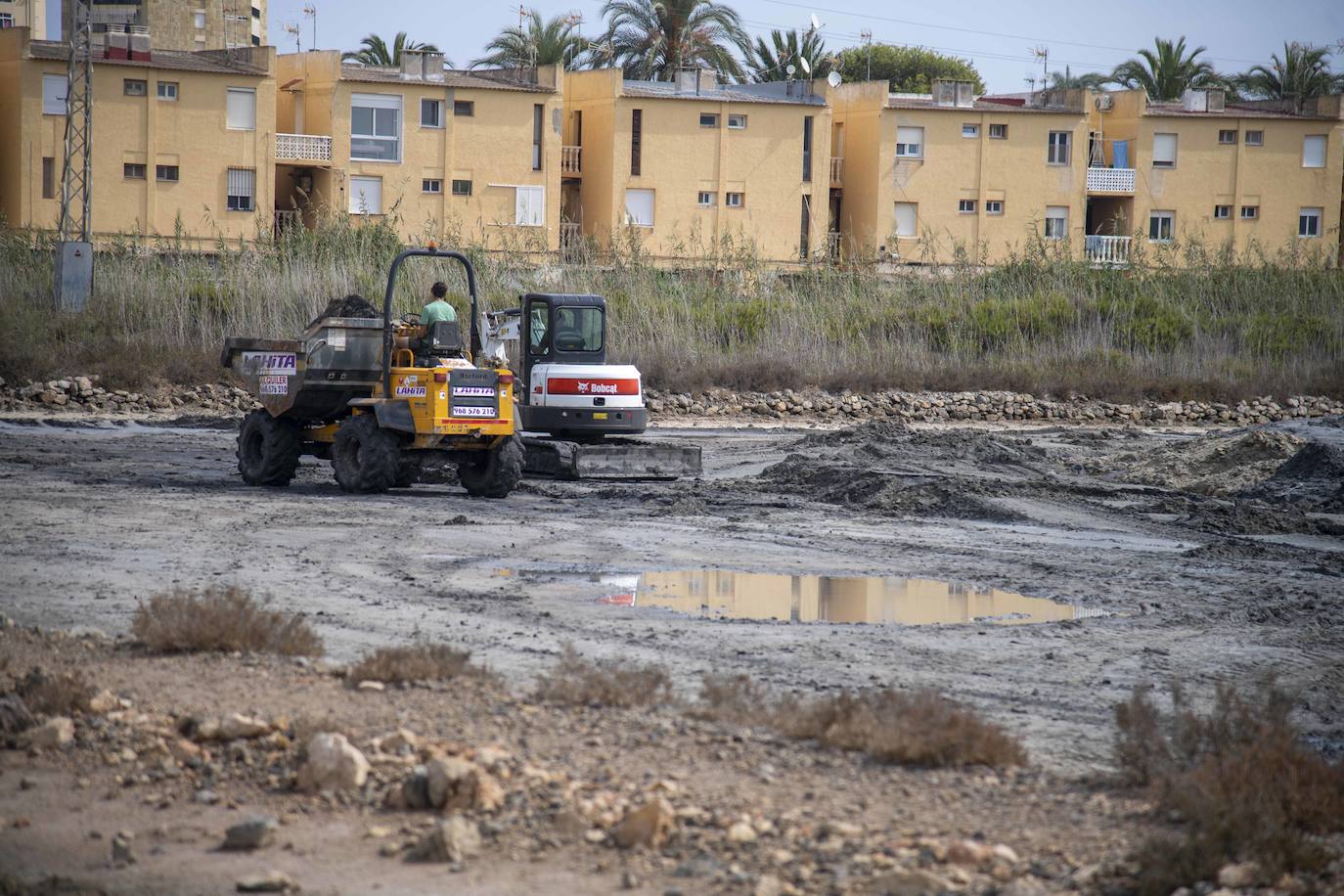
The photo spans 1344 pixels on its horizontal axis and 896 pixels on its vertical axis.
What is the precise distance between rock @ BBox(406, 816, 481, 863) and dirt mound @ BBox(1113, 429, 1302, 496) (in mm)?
16448

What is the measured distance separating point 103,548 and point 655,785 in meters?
7.97

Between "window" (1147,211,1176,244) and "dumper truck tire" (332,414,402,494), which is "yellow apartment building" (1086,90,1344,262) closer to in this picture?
"window" (1147,211,1176,244)

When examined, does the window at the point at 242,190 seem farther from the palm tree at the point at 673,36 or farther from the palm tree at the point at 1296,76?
the palm tree at the point at 1296,76

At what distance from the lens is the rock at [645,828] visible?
5910 millimetres

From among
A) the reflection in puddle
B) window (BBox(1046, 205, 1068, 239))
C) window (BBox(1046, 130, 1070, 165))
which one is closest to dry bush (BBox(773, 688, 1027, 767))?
the reflection in puddle

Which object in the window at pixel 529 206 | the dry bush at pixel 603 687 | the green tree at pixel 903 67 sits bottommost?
the dry bush at pixel 603 687

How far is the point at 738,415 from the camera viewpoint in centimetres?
3120

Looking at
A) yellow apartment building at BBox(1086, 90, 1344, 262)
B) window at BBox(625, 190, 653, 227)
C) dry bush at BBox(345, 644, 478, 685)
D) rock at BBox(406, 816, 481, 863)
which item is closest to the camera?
rock at BBox(406, 816, 481, 863)

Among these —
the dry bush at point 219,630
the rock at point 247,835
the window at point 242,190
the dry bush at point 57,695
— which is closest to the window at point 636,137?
the window at point 242,190

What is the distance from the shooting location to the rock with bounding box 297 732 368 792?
648cm

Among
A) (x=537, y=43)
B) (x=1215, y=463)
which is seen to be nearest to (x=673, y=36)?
(x=537, y=43)

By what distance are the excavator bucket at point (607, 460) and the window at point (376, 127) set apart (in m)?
39.7

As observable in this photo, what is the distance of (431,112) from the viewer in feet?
190

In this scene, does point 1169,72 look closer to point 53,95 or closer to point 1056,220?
point 1056,220
